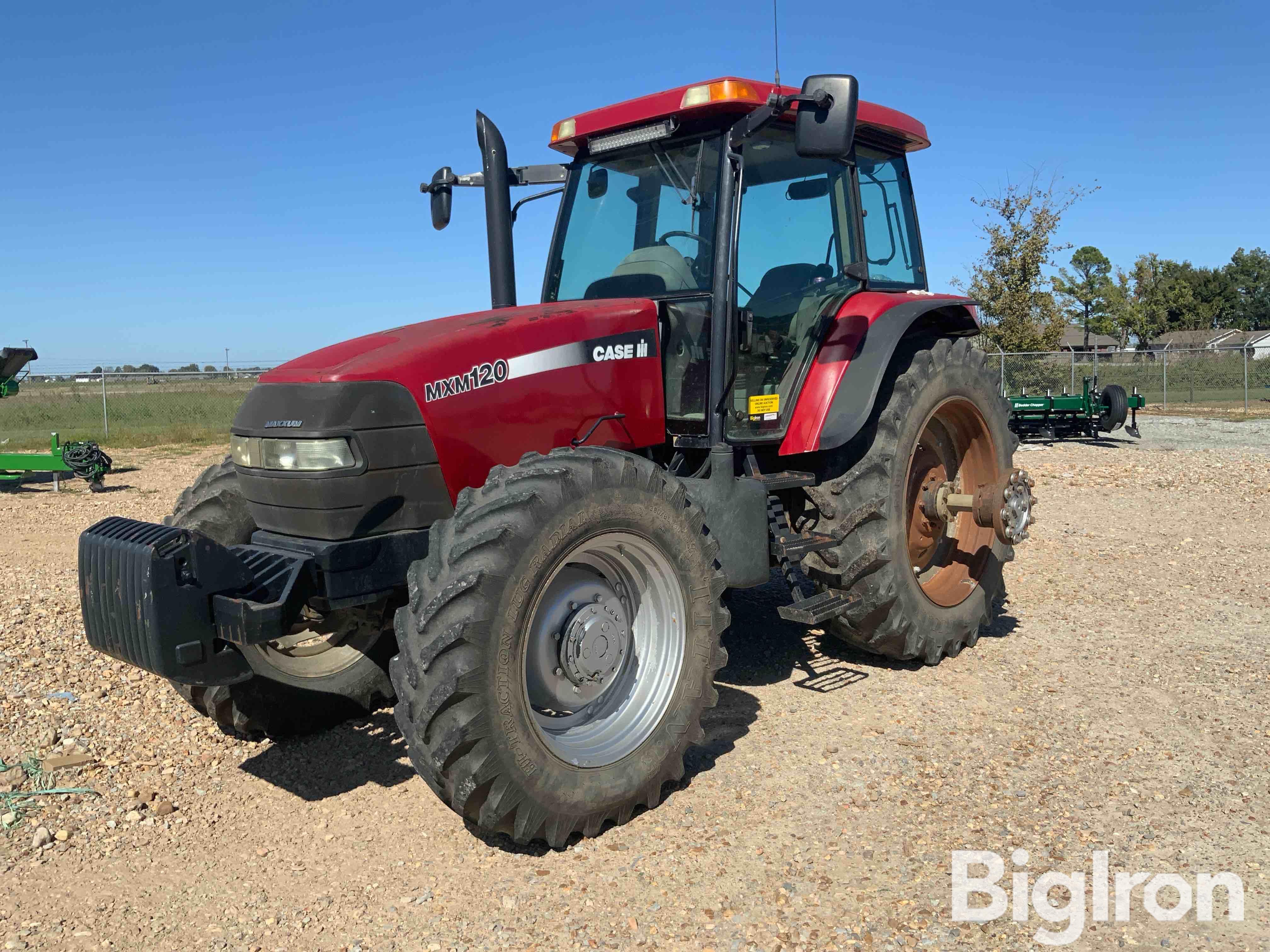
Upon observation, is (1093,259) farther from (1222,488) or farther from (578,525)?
(578,525)

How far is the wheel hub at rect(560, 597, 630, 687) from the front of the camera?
349 cm

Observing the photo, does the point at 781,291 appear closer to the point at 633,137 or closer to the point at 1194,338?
the point at 633,137

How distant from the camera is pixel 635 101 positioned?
14.9 feet

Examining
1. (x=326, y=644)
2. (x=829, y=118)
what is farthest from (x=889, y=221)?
(x=326, y=644)

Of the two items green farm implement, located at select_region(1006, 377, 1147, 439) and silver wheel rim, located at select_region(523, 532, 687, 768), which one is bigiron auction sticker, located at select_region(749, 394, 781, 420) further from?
green farm implement, located at select_region(1006, 377, 1147, 439)

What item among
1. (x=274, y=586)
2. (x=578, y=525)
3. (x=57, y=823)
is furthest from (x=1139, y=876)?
(x=57, y=823)

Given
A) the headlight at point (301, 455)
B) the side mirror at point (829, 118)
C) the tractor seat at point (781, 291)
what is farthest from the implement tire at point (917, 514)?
the headlight at point (301, 455)

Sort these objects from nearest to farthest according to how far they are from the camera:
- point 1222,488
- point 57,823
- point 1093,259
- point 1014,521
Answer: point 57,823 < point 1014,521 < point 1222,488 < point 1093,259

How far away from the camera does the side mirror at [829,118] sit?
3.71 meters

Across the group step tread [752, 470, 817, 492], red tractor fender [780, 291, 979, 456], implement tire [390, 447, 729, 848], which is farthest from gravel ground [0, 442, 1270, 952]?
red tractor fender [780, 291, 979, 456]

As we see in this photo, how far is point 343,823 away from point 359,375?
64.3 inches

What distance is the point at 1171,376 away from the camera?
31266 millimetres

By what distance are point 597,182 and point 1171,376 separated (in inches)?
1250

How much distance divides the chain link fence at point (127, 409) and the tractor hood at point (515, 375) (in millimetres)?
13600
